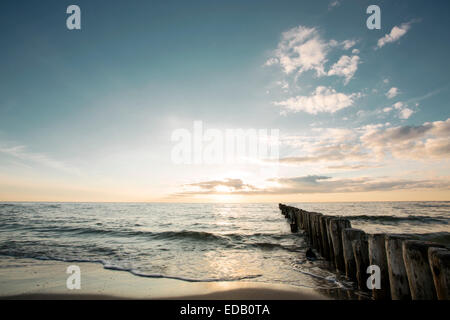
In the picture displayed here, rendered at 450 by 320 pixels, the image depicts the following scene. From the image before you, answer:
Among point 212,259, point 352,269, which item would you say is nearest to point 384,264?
point 352,269

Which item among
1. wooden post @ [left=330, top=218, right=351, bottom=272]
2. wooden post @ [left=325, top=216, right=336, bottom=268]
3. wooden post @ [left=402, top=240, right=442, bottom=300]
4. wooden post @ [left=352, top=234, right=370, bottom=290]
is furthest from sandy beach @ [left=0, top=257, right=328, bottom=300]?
wooden post @ [left=325, top=216, right=336, bottom=268]

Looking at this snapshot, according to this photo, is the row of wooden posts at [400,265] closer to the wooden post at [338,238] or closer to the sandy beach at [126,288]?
the wooden post at [338,238]

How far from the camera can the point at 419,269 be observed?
10.6ft

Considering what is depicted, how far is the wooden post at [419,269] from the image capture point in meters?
3.13

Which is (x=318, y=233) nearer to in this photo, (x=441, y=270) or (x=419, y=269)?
(x=419, y=269)

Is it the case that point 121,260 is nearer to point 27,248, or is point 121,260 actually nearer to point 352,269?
point 27,248

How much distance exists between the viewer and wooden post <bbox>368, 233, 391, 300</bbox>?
4254mm

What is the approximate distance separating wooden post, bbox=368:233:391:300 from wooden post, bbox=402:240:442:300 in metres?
0.83

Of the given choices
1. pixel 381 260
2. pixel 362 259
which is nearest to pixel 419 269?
pixel 381 260

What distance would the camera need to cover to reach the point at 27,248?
1027 centimetres

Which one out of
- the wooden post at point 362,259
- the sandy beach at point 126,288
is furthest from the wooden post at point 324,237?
the sandy beach at point 126,288

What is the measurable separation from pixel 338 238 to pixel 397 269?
2843 millimetres

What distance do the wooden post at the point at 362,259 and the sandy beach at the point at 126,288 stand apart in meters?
0.94

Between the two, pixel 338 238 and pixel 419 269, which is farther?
pixel 338 238
